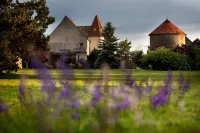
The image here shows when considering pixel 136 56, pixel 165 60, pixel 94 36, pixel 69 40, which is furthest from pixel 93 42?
pixel 165 60

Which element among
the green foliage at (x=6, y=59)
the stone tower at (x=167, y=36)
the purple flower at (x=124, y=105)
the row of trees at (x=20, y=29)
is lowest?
the purple flower at (x=124, y=105)

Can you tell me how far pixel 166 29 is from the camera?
237 feet

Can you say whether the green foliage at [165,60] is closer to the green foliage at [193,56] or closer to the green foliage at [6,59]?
the green foliage at [193,56]

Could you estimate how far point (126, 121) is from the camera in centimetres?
425

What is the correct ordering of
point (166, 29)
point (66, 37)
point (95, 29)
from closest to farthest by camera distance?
point (66, 37)
point (95, 29)
point (166, 29)

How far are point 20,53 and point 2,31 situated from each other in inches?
105

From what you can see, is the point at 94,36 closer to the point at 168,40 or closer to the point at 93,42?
the point at 93,42

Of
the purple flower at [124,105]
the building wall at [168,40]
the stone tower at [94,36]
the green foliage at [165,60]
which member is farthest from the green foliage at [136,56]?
the purple flower at [124,105]

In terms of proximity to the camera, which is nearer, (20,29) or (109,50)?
(20,29)

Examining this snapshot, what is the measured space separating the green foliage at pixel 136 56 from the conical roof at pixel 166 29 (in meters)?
10.2

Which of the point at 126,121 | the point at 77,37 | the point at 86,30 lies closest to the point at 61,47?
the point at 77,37

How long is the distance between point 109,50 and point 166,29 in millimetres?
19849

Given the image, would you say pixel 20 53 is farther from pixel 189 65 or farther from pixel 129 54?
pixel 129 54

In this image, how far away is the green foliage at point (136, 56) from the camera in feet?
195
